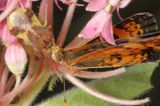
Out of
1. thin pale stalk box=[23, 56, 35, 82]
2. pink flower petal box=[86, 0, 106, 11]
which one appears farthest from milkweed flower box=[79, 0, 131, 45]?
thin pale stalk box=[23, 56, 35, 82]

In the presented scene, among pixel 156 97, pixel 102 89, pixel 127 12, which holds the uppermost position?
pixel 127 12

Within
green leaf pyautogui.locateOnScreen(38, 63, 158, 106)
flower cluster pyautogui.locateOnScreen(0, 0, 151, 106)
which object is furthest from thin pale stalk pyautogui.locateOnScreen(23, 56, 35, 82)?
green leaf pyautogui.locateOnScreen(38, 63, 158, 106)

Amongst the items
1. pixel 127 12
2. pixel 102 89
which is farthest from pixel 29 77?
pixel 127 12

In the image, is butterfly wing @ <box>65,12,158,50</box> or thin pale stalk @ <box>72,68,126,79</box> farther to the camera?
butterfly wing @ <box>65,12,158,50</box>

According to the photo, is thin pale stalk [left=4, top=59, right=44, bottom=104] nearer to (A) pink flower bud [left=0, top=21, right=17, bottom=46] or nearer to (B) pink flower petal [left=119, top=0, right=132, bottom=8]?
(A) pink flower bud [left=0, top=21, right=17, bottom=46]

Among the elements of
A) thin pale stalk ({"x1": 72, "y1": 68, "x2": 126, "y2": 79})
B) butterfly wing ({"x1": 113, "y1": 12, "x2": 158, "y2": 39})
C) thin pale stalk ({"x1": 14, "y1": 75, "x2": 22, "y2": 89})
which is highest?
butterfly wing ({"x1": 113, "y1": 12, "x2": 158, "y2": 39})

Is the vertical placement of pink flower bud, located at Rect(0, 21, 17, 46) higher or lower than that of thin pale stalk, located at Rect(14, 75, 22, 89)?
higher

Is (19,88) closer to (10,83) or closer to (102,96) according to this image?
(10,83)

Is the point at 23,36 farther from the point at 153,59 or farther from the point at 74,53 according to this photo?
the point at 153,59
